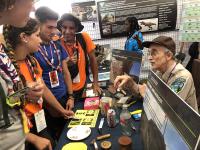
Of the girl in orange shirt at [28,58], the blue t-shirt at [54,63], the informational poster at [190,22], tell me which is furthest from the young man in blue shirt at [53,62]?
the informational poster at [190,22]

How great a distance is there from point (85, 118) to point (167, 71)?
86 cm

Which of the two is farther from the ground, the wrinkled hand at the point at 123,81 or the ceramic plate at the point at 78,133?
the wrinkled hand at the point at 123,81

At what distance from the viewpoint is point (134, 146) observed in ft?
4.62

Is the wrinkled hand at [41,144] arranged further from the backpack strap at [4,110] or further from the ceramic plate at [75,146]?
the backpack strap at [4,110]

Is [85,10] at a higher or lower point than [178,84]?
higher

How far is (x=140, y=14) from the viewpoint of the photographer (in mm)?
4473

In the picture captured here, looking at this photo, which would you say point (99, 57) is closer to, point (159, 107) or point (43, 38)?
point (43, 38)

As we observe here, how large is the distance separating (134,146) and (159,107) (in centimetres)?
55

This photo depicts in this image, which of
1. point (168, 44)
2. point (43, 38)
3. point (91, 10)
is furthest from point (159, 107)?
point (91, 10)

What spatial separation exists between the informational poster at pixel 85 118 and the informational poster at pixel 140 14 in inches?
113

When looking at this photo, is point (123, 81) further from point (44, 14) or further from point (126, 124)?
point (44, 14)

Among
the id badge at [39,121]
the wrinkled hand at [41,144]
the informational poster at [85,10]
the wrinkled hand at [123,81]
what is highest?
the informational poster at [85,10]

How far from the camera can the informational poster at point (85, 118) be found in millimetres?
1787

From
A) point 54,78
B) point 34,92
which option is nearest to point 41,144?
point 34,92
